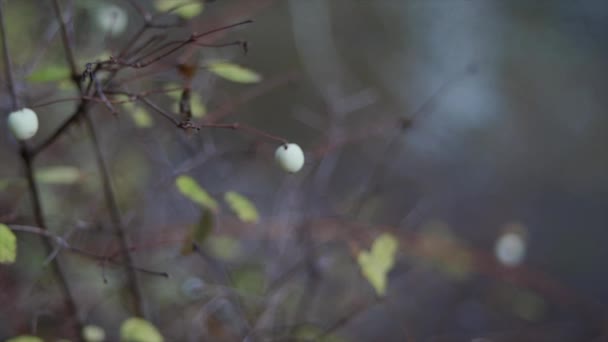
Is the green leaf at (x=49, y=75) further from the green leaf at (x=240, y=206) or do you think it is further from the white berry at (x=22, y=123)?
the green leaf at (x=240, y=206)

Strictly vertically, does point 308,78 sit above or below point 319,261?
above

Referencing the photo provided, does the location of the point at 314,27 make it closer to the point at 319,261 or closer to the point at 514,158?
the point at 514,158

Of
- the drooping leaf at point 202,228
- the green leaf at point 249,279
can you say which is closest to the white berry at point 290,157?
the drooping leaf at point 202,228

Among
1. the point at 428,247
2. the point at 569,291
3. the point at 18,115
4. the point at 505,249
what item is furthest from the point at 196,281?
the point at 569,291

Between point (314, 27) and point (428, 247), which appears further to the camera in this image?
point (314, 27)

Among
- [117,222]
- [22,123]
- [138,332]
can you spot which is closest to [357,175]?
[117,222]

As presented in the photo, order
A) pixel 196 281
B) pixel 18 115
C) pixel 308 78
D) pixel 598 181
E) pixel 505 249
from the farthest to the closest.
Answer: pixel 308 78, pixel 598 181, pixel 505 249, pixel 196 281, pixel 18 115
